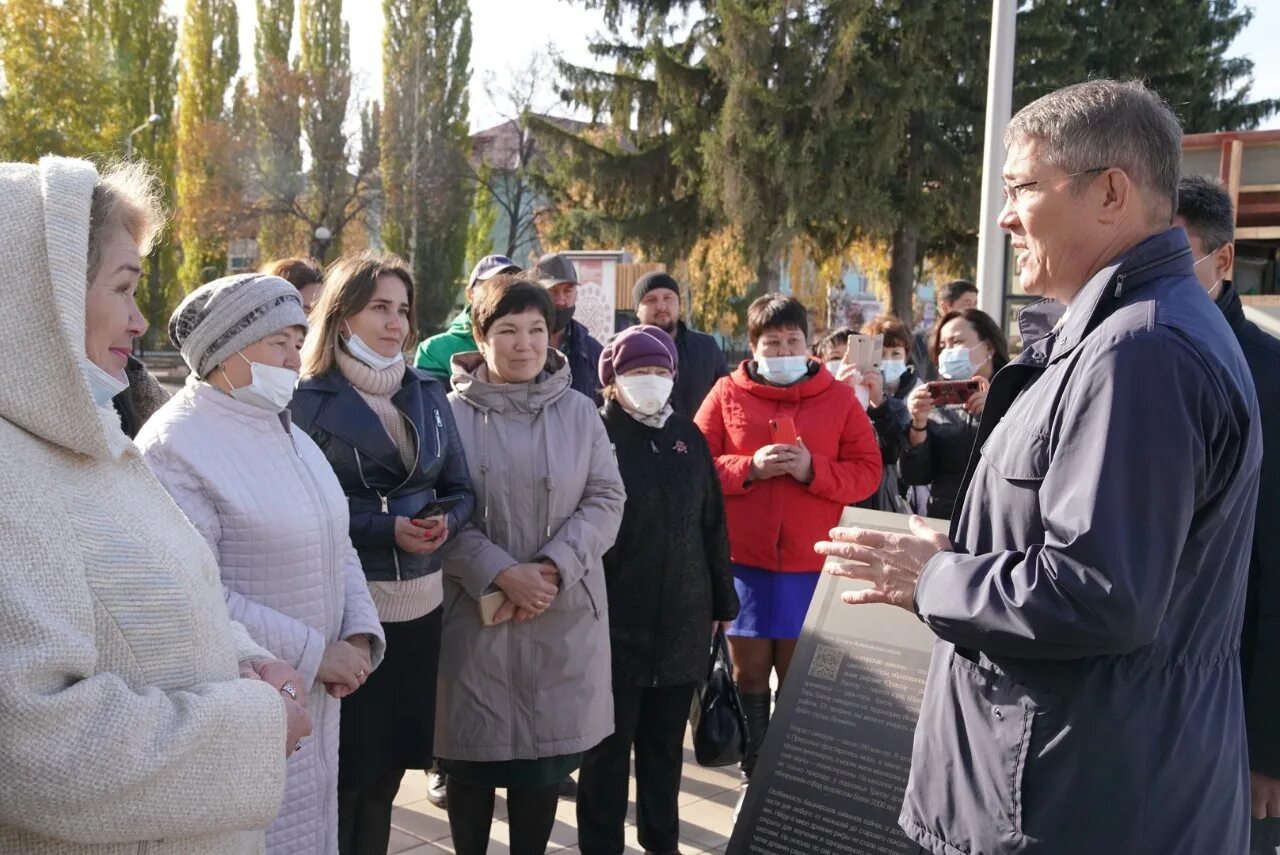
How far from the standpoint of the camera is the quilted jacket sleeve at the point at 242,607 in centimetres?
279

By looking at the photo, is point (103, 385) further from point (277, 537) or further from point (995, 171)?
point (995, 171)

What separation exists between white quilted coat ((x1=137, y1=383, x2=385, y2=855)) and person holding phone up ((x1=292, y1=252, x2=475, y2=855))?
481 millimetres

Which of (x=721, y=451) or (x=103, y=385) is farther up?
(x=103, y=385)

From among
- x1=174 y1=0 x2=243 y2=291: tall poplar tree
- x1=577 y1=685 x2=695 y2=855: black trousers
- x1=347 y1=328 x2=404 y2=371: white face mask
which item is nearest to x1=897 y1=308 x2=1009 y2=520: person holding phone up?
x1=577 y1=685 x2=695 y2=855: black trousers

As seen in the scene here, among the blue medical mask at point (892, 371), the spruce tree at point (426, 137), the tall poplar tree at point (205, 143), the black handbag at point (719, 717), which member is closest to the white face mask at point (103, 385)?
the black handbag at point (719, 717)

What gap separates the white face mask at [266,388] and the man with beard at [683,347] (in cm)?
394

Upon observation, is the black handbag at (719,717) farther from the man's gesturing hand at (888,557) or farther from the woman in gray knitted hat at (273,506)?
the man's gesturing hand at (888,557)

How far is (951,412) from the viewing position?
Result: 16.9ft

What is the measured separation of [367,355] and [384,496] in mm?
474

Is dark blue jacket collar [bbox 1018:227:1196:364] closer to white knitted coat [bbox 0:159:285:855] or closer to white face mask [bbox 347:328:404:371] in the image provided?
white knitted coat [bbox 0:159:285:855]

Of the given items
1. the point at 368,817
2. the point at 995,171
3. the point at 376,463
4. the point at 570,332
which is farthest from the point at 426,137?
the point at 368,817

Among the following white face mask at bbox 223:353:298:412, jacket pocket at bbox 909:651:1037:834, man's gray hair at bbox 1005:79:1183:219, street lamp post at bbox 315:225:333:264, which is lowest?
jacket pocket at bbox 909:651:1037:834

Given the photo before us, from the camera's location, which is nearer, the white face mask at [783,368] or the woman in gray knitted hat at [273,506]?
the woman in gray knitted hat at [273,506]

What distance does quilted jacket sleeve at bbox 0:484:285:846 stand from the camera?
152 centimetres
